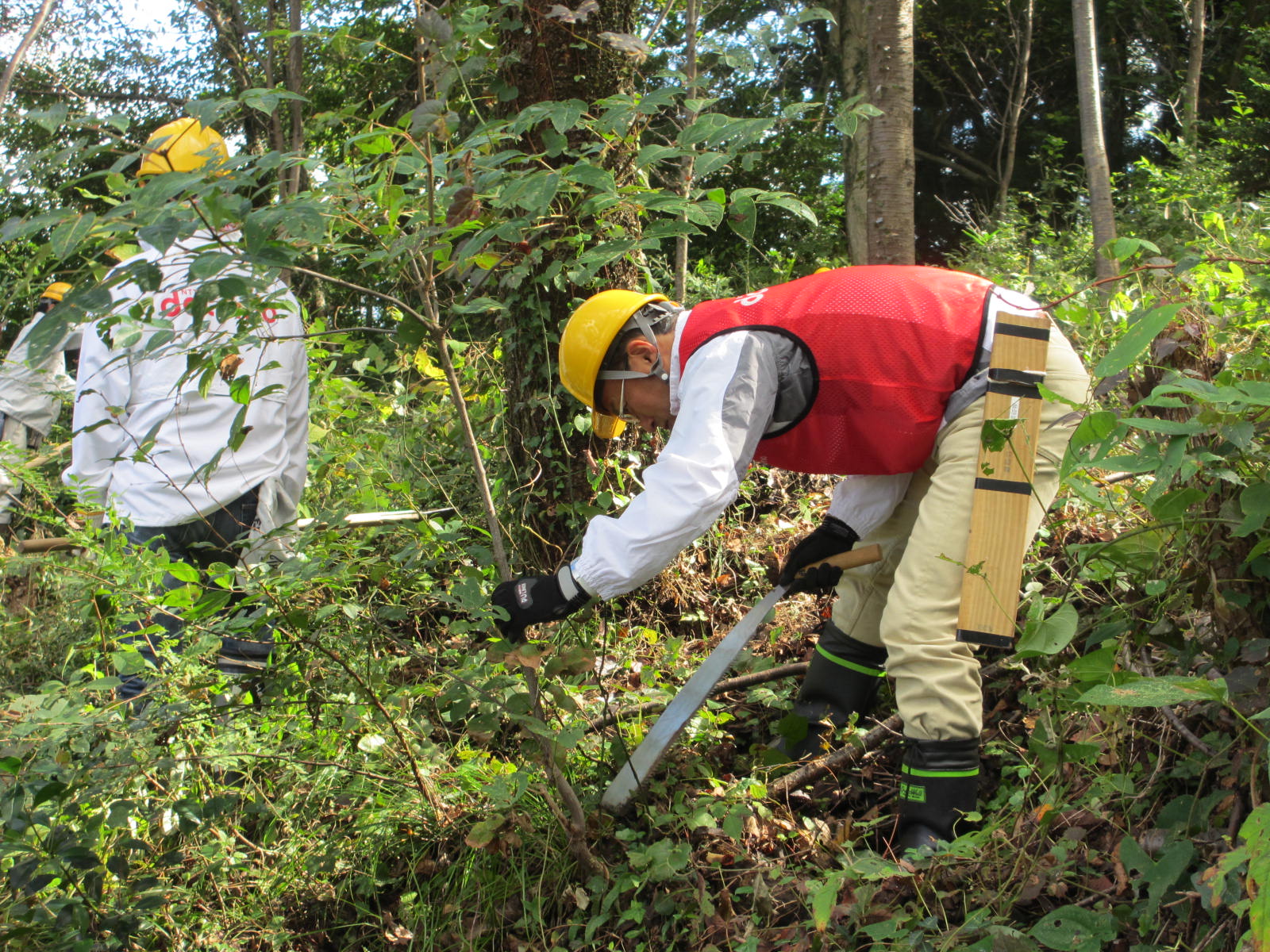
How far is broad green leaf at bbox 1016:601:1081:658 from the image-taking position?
68.1 inches

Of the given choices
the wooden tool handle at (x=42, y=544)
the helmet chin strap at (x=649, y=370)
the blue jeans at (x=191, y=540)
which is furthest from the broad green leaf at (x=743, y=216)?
the wooden tool handle at (x=42, y=544)

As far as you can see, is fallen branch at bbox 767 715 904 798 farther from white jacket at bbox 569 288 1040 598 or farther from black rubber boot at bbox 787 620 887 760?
white jacket at bbox 569 288 1040 598

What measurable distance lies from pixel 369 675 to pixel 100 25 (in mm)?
18207

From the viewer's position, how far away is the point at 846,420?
8.52 ft

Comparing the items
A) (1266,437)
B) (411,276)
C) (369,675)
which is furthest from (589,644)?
(1266,437)

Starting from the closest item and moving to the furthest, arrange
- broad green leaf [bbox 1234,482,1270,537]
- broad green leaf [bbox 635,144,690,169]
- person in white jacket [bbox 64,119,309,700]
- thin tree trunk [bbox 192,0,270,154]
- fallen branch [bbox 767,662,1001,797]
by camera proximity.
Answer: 1. broad green leaf [bbox 1234,482,1270,537]
2. broad green leaf [bbox 635,144,690,169]
3. fallen branch [bbox 767,662,1001,797]
4. person in white jacket [bbox 64,119,309,700]
5. thin tree trunk [bbox 192,0,270,154]

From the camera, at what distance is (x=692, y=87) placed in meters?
2.19

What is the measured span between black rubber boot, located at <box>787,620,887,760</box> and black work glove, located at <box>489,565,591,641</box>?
3.61 feet

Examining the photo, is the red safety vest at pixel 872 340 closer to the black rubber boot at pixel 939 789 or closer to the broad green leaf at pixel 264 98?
the black rubber boot at pixel 939 789

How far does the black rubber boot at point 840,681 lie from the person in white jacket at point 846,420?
29 cm

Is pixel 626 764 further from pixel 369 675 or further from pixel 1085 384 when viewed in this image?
pixel 1085 384

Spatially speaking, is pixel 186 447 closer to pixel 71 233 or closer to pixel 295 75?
pixel 71 233

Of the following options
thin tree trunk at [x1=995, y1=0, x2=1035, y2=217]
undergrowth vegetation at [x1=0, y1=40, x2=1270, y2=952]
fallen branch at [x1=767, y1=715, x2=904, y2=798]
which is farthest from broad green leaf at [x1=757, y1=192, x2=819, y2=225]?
thin tree trunk at [x1=995, y1=0, x2=1035, y2=217]

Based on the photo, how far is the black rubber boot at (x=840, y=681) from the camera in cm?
302
